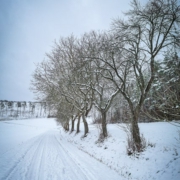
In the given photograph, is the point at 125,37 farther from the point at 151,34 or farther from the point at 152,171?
the point at 152,171

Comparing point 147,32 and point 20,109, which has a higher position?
point 147,32

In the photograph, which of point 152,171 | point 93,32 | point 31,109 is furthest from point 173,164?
point 31,109

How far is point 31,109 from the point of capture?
131 m

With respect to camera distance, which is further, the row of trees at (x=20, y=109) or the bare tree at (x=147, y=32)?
the row of trees at (x=20, y=109)

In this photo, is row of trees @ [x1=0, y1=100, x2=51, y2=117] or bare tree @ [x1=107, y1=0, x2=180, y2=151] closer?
bare tree @ [x1=107, y1=0, x2=180, y2=151]

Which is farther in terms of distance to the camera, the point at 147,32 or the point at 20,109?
the point at 20,109

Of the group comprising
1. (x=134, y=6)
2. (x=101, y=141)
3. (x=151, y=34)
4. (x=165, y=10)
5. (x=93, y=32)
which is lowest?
(x=101, y=141)

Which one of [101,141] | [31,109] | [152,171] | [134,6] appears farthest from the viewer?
[31,109]

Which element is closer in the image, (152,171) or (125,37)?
(152,171)

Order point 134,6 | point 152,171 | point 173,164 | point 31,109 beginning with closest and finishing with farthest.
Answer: point 173,164 < point 152,171 < point 134,6 < point 31,109

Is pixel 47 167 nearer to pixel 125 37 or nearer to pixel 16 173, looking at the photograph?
pixel 16 173

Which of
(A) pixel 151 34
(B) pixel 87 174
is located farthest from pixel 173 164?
(A) pixel 151 34

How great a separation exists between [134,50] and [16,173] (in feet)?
31.4

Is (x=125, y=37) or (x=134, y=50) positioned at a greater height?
(x=125, y=37)
